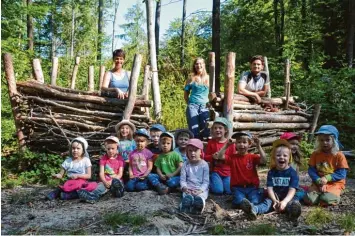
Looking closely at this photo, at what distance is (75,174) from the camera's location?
217 inches

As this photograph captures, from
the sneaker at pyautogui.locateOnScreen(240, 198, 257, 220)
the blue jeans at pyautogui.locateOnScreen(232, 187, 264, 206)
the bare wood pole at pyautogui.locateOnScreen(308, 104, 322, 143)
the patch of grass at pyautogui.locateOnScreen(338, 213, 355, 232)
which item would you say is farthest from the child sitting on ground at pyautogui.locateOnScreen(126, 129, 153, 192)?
the bare wood pole at pyautogui.locateOnScreen(308, 104, 322, 143)

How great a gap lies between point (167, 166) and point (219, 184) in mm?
790

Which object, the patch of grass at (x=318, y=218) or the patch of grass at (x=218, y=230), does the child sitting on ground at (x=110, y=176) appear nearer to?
the patch of grass at (x=218, y=230)

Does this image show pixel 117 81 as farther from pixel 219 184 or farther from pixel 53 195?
pixel 219 184

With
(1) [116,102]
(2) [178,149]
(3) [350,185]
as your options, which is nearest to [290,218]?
(2) [178,149]

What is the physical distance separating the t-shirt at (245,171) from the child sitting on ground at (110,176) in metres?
1.53

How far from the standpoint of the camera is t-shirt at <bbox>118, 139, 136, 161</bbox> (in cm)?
597

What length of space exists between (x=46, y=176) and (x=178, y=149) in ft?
8.37

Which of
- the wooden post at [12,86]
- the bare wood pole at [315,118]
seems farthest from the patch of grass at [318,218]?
the wooden post at [12,86]

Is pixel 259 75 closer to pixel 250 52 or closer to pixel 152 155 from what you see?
pixel 152 155

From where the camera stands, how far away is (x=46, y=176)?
6730mm

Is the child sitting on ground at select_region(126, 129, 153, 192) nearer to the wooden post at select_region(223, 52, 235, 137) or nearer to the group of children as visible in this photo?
the group of children

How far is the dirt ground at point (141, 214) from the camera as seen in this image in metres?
3.96

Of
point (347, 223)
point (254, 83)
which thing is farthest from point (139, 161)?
point (254, 83)
